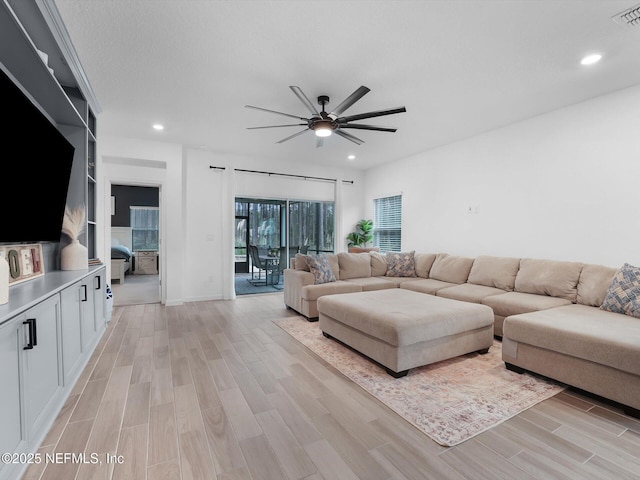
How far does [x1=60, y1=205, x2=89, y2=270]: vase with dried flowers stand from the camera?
294cm

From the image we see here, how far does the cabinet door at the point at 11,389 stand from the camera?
1304 mm

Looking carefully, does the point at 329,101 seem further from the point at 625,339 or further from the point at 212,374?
the point at 625,339

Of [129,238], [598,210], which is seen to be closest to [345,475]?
[598,210]

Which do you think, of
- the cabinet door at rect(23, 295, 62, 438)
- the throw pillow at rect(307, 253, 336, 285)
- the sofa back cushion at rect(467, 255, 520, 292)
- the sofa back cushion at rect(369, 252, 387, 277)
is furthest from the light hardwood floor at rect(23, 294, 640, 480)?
the sofa back cushion at rect(369, 252, 387, 277)

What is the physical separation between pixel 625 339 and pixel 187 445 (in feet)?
9.30

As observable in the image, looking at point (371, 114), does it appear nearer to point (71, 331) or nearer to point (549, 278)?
point (549, 278)

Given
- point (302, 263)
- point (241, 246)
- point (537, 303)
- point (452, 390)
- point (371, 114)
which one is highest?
point (371, 114)

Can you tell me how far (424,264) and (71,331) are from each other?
4.67 m

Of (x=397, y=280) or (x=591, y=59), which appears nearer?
(x=591, y=59)

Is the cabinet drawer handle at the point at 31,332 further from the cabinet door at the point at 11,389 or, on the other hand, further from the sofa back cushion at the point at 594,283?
the sofa back cushion at the point at 594,283

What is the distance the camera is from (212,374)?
257 cm

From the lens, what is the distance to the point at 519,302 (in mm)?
3291

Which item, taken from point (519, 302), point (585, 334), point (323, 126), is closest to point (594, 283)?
point (519, 302)

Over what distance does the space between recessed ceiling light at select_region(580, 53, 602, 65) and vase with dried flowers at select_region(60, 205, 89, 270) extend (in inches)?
195
